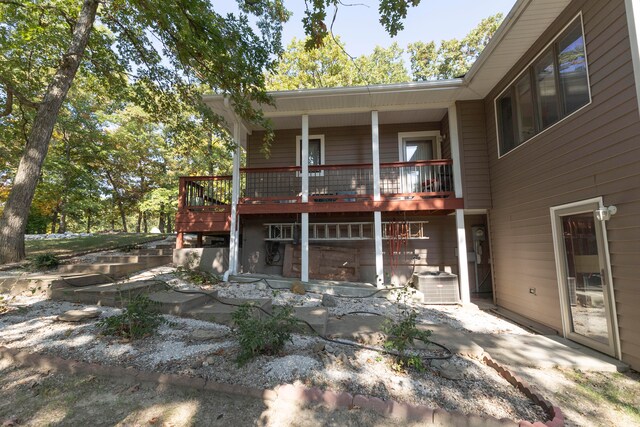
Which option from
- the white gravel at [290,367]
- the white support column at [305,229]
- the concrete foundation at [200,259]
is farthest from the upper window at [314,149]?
the white gravel at [290,367]

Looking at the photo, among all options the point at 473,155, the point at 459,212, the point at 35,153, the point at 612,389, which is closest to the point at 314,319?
the point at 612,389

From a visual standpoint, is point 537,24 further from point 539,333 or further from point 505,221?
point 539,333

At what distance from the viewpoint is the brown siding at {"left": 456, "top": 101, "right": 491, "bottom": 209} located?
632cm

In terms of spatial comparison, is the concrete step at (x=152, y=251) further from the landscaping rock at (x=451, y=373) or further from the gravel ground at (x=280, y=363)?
the landscaping rock at (x=451, y=373)

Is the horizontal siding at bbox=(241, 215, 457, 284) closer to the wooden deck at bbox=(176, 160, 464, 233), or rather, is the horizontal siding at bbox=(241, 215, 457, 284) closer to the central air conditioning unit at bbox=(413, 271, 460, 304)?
the wooden deck at bbox=(176, 160, 464, 233)

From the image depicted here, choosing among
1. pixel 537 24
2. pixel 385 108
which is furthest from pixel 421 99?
pixel 537 24

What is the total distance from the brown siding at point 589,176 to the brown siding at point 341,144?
9.67ft

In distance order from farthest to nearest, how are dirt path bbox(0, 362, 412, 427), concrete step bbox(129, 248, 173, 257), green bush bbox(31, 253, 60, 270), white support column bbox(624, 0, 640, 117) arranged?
concrete step bbox(129, 248, 173, 257) < green bush bbox(31, 253, 60, 270) < white support column bbox(624, 0, 640, 117) < dirt path bbox(0, 362, 412, 427)

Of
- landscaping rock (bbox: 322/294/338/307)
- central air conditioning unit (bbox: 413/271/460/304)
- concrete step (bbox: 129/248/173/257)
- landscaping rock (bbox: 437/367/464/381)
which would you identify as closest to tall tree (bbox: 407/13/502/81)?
central air conditioning unit (bbox: 413/271/460/304)

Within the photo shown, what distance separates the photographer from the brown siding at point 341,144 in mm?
8016

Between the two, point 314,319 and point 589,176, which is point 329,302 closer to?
point 314,319

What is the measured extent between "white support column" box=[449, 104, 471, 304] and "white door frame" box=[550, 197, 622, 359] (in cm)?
199

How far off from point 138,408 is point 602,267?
16.2ft

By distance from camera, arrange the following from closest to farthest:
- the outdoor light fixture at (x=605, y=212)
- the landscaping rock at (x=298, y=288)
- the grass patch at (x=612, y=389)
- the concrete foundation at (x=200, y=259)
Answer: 1. the grass patch at (x=612, y=389)
2. the outdoor light fixture at (x=605, y=212)
3. the landscaping rock at (x=298, y=288)
4. the concrete foundation at (x=200, y=259)
